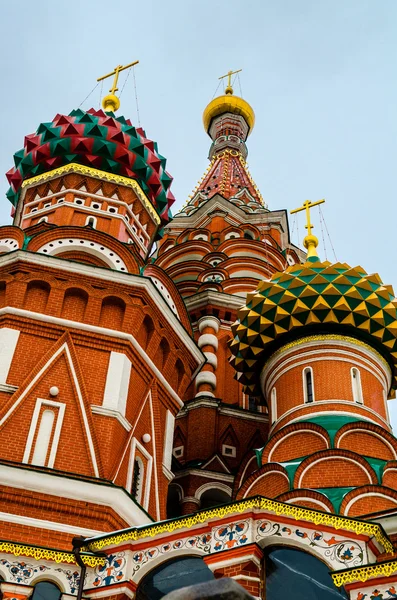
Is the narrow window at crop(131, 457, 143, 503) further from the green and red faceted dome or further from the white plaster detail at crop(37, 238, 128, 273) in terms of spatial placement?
the green and red faceted dome

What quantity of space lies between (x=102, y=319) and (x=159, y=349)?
3.82 ft

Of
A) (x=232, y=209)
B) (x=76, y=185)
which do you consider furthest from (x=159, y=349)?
(x=232, y=209)

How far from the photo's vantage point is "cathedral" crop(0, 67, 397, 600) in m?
7.10

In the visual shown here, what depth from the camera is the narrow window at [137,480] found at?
11125 millimetres

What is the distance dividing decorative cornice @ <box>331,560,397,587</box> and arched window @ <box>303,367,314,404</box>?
6.03 meters

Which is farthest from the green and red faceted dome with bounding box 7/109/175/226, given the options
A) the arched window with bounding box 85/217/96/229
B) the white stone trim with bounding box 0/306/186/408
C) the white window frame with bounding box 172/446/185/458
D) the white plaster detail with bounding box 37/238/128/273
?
the white stone trim with bounding box 0/306/186/408

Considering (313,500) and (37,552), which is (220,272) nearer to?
(313,500)

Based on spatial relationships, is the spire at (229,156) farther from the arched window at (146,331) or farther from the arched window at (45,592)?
the arched window at (45,592)

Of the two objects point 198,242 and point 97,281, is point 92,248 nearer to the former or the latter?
point 97,281

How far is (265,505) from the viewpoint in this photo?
23.1 ft

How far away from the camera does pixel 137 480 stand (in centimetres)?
1136

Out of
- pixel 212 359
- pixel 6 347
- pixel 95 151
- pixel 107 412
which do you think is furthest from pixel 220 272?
pixel 107 412

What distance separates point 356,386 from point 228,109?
754 inches

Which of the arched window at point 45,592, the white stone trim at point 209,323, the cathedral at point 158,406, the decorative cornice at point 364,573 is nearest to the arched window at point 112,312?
the cathedral at point 158,406
